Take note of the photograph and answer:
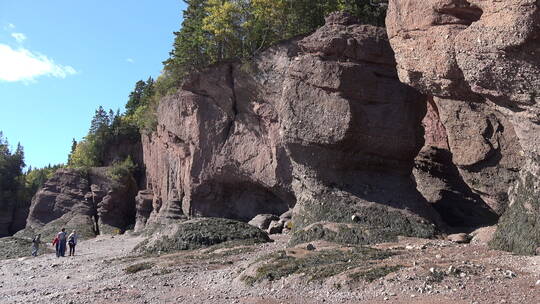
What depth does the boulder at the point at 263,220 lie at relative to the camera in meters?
27.6

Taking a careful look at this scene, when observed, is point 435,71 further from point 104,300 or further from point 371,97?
point 104,300

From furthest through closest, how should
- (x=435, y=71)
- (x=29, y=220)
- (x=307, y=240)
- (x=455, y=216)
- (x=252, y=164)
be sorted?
(x=29, y=220) < (x=252, y=164) < (x=455, y=216) < (x=307, y=240) < (x=435, y=71)

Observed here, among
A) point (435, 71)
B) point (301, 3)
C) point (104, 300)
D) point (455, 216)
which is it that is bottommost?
point (104, 300)

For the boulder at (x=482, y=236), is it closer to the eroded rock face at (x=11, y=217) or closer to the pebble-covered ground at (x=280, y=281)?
the pebble-covered ground at (x=280, y=281)

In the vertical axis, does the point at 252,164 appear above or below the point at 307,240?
above

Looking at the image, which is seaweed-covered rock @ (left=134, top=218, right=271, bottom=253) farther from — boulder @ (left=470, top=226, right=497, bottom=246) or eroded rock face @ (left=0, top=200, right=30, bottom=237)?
eroded rock face @ (left=0, top=200, right=30, bottom=237)

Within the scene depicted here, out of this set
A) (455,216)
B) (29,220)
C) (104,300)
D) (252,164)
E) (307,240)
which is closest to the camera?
(104,300)

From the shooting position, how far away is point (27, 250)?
1121 inches

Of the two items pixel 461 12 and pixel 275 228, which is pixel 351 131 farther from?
A: pixel 275 228

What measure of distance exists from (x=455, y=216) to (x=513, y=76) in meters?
9.98

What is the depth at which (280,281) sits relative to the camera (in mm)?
11703

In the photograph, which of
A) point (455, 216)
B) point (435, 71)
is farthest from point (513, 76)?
point (455, 216)

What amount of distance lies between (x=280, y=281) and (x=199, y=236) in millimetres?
9170

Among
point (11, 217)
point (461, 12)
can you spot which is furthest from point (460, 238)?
point (11, 217)
